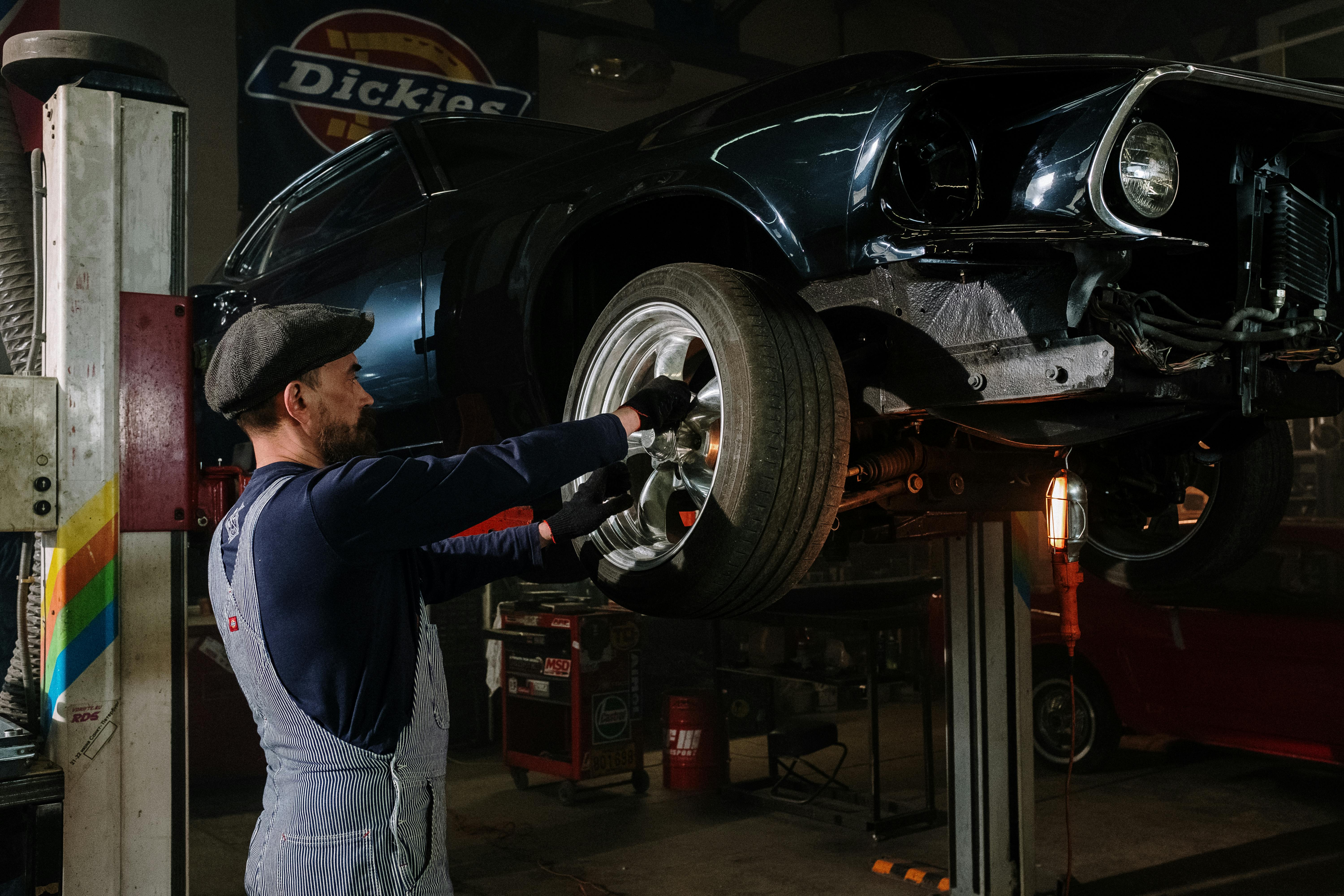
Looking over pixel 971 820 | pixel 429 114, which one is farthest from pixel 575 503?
pixel 971 820

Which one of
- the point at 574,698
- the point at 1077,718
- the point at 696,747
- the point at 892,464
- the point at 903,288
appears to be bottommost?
the point at 696,747

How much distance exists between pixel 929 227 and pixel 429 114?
81.1 inches

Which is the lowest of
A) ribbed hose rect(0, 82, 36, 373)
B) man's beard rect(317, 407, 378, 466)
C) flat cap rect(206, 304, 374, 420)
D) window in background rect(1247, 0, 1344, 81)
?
man's beard rect(317, 407, 378, 466)

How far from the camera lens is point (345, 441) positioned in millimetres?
1757

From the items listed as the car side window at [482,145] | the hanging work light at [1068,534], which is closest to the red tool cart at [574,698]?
the car side window at [482,145]

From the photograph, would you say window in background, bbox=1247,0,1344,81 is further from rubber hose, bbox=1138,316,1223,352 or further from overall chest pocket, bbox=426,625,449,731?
overall chest pocket, bbox=426,625,449,731

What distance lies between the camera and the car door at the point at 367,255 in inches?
112

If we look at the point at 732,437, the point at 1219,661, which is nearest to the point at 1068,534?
the point at 732,437

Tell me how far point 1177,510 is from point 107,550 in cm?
293

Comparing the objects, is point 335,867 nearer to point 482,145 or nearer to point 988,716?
point 482,145

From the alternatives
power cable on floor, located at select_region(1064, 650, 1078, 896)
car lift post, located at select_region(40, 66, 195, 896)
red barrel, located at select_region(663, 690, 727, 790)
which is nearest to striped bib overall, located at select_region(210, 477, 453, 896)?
car lift post, located at select_region(40, 66, 195, 896)

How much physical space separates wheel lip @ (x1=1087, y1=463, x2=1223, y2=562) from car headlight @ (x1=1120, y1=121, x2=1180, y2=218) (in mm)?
1432

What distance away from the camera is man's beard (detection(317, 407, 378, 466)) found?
1.73 metres

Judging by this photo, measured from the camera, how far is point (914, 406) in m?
1.94
